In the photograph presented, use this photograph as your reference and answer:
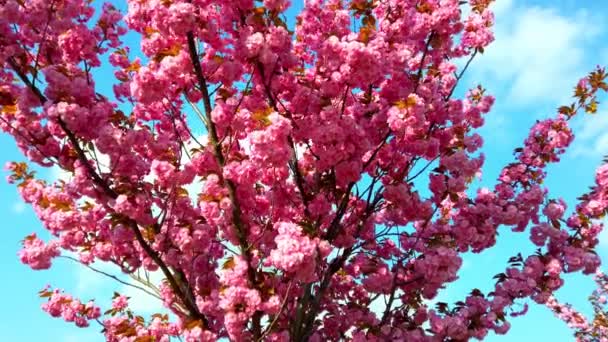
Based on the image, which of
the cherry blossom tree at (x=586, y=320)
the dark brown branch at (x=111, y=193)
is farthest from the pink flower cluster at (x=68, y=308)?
the cherry blossom tree at (x=586, y=320)

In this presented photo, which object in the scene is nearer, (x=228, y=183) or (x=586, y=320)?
(x=228, y=183)

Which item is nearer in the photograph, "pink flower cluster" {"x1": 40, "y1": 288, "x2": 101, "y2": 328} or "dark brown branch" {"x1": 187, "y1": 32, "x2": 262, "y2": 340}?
"dark brown branch" {"x1": 187, "y1": 32, "x2": 262, "y2": 340}

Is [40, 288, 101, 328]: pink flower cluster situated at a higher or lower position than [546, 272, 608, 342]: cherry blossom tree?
lower

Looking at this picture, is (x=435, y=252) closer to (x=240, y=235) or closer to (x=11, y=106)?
(x=240, y=235)

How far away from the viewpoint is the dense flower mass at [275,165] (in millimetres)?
5473

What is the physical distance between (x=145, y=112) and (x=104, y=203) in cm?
146

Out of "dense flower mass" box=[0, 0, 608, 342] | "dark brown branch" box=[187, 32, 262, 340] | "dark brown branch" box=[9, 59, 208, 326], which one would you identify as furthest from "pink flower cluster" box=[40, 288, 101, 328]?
"dark brown branch" box=[187, 32, 262, 340]

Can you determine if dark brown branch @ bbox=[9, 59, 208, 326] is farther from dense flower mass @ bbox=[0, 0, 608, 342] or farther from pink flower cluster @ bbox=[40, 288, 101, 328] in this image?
pink flower cluster @ bbox=[40, 288, 101, 328]

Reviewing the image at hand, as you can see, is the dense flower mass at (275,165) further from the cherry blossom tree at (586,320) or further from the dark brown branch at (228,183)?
the cherry blossom tree at (586,320)

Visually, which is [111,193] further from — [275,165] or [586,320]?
[586,320]

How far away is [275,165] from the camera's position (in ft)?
17.2

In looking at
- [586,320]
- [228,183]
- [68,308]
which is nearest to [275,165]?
[228,183]

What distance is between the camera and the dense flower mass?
5.47 metres

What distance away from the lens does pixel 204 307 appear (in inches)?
225
